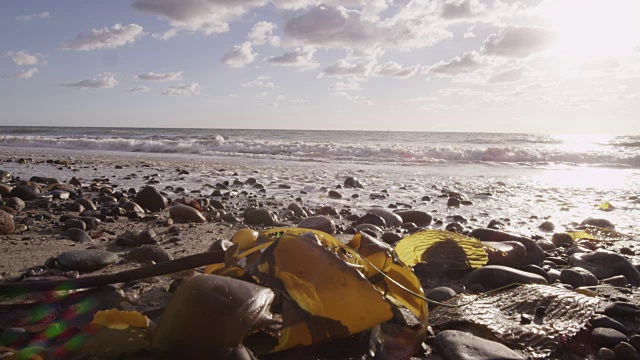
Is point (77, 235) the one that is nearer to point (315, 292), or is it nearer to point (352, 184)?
point (315, 292)

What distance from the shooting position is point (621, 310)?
1938 millimetres

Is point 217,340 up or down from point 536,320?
up

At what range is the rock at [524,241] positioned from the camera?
118 inches

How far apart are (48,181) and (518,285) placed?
262 inches

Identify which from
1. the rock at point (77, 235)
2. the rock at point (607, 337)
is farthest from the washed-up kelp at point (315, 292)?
the rock at point (77, 235)

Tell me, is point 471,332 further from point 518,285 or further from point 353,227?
point 353,227

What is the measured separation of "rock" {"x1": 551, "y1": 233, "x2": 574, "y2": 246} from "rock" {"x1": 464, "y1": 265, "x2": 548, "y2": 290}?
5.62ft

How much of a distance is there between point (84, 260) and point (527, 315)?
2121 millimetres

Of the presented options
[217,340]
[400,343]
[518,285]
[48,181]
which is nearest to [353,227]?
[518,285]

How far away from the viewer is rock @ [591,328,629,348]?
1.66 meters

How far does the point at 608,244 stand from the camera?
12.4 ft

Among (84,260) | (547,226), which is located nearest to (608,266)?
(547,226)

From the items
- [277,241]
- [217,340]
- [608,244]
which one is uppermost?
[277,241]

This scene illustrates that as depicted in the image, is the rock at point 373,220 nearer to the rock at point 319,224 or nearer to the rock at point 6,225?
the rock at point 319,224
